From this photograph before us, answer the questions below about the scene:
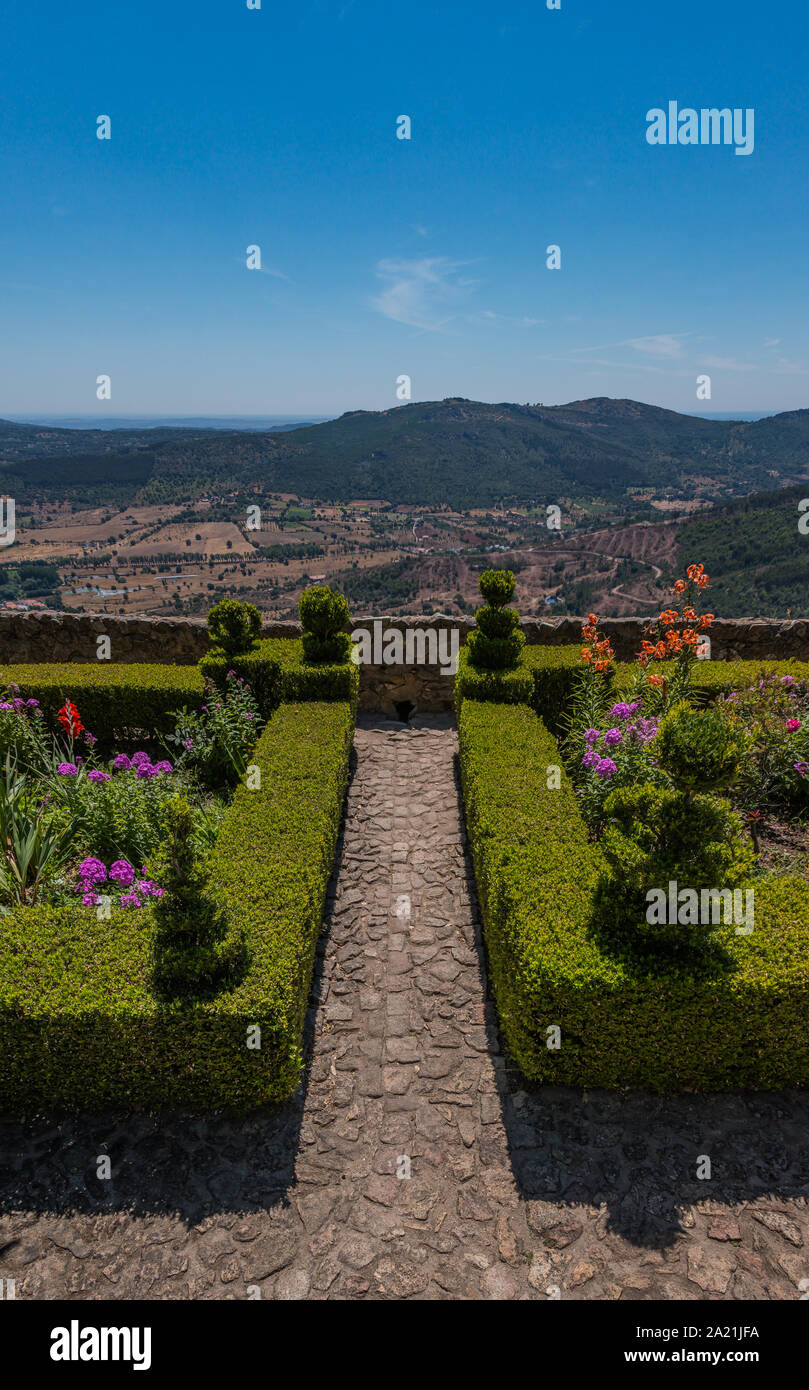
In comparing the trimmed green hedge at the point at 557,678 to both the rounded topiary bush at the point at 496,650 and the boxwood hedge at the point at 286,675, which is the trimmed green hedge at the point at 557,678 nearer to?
Answer: the rounded topiary bush at the point at 496,650

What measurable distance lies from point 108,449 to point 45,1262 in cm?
10378

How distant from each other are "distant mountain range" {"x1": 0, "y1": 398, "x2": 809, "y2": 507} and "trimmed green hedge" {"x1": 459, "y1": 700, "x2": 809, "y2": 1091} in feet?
274

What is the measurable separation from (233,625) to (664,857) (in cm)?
646

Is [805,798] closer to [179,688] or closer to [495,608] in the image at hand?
[495,608]

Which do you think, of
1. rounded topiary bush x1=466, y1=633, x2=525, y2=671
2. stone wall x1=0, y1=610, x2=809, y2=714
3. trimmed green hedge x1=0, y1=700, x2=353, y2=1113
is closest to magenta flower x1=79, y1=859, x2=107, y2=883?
trimmed green hedge x1=0, y1=700, x2=353, y2=1113

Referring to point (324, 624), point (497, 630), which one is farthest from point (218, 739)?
point (497, 630)

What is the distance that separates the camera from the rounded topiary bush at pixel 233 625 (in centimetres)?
822

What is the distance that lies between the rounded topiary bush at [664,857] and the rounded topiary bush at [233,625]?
598 centimetres

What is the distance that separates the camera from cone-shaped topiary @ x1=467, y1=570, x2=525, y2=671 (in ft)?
26.1

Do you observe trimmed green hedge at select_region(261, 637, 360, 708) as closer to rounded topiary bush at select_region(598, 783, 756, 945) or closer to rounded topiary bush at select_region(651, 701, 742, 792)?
rounded topiary bush at select_region(598, 783, 756, 945)

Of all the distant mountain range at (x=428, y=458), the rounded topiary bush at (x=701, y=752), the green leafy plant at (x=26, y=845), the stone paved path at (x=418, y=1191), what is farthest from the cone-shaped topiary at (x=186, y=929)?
the distant mountain range at (x=428, y=458)

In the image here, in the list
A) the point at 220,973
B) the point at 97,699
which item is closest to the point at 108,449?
the point at 97,699

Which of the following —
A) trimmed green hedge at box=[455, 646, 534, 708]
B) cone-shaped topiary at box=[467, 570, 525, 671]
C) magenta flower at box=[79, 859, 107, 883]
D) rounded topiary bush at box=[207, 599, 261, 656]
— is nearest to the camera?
magenta flower at box=[79, 859, 107, 883]

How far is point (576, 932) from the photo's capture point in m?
3.82
